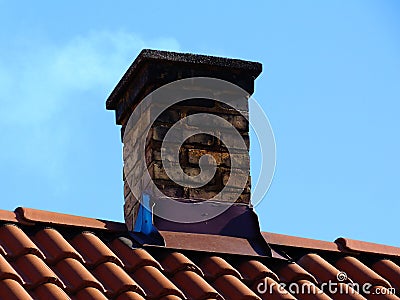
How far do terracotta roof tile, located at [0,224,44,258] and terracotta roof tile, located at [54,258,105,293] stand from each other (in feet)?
0.42

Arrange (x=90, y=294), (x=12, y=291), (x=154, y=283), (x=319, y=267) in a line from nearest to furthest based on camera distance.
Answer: (x=12, y=291)
(x=90, y=294)
(x=154, y=283)
(x=319, y=267)

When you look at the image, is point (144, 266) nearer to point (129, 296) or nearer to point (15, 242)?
point (129, 296)

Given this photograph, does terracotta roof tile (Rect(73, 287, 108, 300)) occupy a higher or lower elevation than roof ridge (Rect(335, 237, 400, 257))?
lower

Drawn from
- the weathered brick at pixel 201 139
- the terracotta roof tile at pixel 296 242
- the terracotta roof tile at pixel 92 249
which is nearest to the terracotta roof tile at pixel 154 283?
the terracotta roof tile at pixel 92 249

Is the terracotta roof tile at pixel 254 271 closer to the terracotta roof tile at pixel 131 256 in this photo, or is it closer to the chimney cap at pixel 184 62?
the terracotta roof tile at pixel 131 256

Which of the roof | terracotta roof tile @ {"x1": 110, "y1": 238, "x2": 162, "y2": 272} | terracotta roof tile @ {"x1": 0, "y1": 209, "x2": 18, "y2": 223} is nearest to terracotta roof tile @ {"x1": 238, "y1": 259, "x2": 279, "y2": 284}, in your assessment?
the roof

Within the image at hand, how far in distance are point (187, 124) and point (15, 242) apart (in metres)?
1.39

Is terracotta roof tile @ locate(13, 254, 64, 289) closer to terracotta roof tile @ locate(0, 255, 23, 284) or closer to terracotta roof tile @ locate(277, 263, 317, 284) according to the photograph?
terracotta roof tile @ locate(0, 255, 23, 284)

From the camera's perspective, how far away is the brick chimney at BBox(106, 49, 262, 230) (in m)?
6.34

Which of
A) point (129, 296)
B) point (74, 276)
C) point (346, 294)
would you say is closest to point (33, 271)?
point (74, 276)

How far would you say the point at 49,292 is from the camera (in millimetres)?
5086

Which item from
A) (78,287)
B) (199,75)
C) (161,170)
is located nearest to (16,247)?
(78,287)

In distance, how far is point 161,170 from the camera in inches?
248

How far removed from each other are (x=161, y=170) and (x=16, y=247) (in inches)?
44.1
